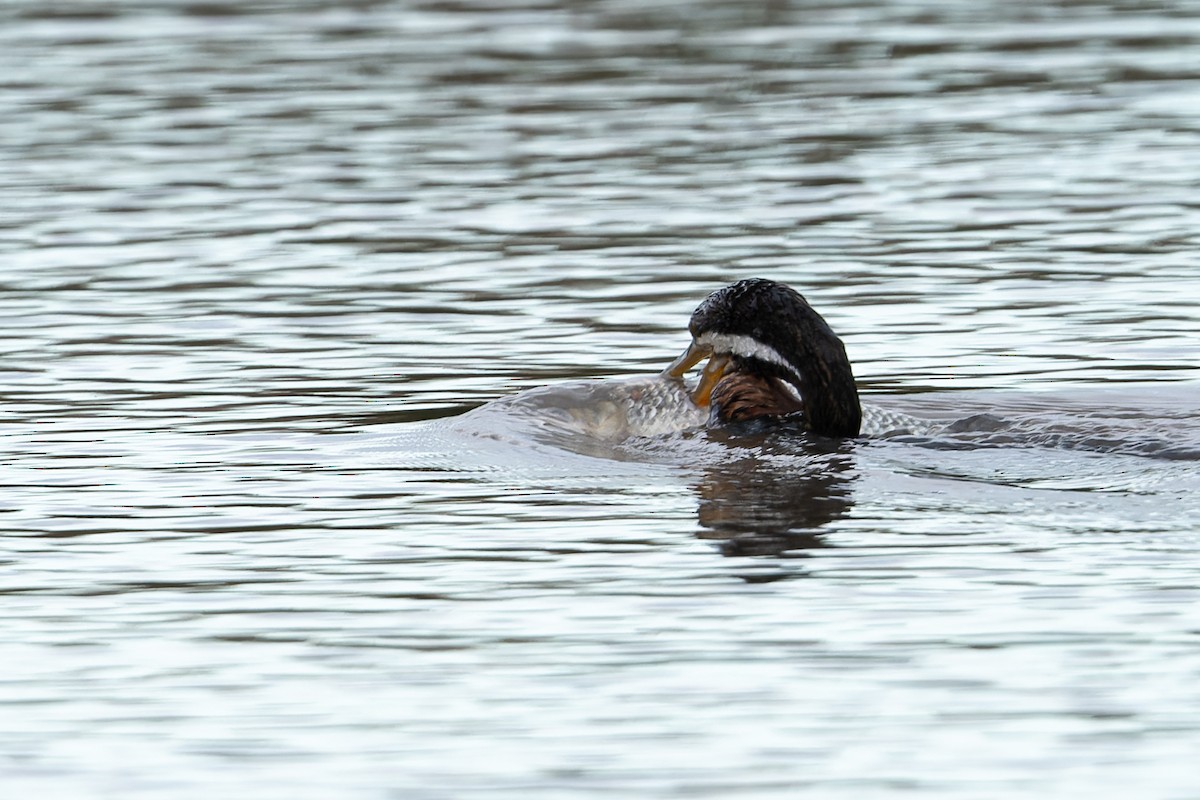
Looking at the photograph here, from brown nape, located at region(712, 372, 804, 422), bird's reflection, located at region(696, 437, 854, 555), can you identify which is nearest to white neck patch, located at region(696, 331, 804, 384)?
brown nape, located at region(712, 372, 804, 422)

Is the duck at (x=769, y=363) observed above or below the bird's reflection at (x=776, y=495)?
above

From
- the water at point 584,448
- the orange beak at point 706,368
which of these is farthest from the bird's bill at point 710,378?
the water at point 584,448

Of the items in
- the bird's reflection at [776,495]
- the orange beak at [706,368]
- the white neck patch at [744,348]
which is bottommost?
the bird's reflection at [776,495]

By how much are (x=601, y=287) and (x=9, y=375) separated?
11.9 feet

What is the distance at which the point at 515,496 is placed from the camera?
982 centimetres

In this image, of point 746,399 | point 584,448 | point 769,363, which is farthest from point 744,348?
point 584,448

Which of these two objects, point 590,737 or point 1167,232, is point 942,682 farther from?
point 1167,232

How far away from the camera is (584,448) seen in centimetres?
1075

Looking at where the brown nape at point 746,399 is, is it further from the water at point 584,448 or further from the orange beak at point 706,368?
the water at point 584,448

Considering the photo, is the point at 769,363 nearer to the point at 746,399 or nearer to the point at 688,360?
the point at 746,399

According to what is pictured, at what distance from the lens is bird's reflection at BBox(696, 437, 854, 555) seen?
886cm

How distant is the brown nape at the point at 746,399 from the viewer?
11.0m

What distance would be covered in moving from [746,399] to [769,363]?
0.27 meters

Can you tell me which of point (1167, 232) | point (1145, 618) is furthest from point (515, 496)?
point (1167, 232)
